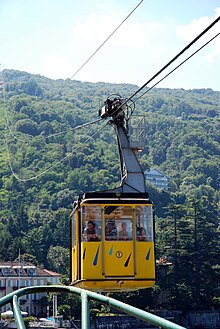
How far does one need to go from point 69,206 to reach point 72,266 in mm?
117901

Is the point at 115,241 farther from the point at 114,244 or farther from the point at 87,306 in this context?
the point at 87,306

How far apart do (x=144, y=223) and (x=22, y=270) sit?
73573 mm

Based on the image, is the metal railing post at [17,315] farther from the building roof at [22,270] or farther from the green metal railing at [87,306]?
the building roof at [22,270]

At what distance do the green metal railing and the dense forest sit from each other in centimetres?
3555

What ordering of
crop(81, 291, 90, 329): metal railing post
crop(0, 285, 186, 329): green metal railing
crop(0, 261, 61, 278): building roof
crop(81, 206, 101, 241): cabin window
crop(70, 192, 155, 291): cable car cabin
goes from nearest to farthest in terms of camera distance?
crop(0, 285, 186, 329): green metal railing → crop(81, 291, 90, 329): metal railing post → crop(70, 192, 155, 291): cable car cabin → crop(81, 206, 101, 241): cabin window → crop(0, 261, 61, 278): building roof

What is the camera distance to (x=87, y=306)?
418cm

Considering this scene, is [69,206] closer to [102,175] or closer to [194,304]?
[102,175]

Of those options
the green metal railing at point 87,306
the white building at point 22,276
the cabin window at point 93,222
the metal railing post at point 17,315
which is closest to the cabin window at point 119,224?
the cabin window at point 93,222

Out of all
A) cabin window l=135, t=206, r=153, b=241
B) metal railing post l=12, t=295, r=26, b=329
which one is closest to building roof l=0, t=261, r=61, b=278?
cabin window l=135, t=206, r=153, b=241

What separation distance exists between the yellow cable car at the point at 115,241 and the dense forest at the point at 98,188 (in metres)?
24.0

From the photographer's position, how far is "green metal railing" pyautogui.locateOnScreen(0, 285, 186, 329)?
3.81m

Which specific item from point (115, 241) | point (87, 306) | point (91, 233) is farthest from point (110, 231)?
point (87, 306)

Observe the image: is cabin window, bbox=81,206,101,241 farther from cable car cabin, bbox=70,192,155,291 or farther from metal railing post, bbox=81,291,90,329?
metal railing post, bbox=81,291,90,329

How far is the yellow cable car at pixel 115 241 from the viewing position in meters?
15.8
